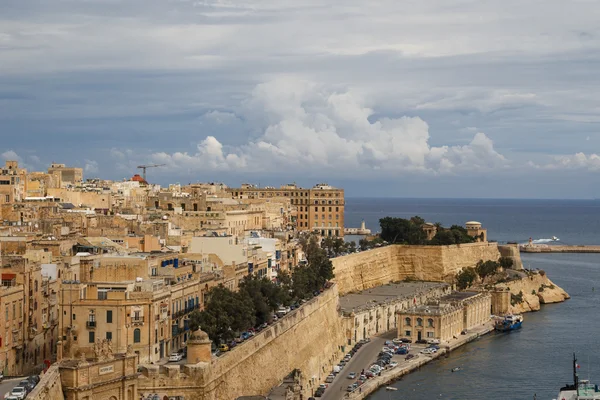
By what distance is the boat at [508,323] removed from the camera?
72312mm

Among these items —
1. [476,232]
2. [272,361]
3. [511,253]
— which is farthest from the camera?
[476,232]

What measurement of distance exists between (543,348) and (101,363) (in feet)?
131

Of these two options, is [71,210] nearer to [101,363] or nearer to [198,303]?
[198,303]

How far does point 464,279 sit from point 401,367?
34564mm

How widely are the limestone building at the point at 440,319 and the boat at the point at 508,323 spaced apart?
5.03ft

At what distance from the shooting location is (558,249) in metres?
148

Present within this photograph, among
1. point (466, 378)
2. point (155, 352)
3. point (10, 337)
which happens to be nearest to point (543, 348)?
point (466, 378)

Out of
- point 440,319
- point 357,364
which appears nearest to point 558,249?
point 440,319

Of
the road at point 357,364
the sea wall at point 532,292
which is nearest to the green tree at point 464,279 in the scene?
the sea wall at point 532,292

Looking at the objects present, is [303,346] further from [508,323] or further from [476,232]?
[476,232]

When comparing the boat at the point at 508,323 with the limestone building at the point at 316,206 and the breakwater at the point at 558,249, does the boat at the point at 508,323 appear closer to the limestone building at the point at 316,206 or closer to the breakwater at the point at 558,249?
the limestone building at the point at 316,206

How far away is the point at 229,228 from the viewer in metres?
72.2

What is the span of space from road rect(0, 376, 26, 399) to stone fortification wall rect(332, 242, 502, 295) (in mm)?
51552

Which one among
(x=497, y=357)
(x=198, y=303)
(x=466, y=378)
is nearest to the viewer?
(x=198, y=303)
